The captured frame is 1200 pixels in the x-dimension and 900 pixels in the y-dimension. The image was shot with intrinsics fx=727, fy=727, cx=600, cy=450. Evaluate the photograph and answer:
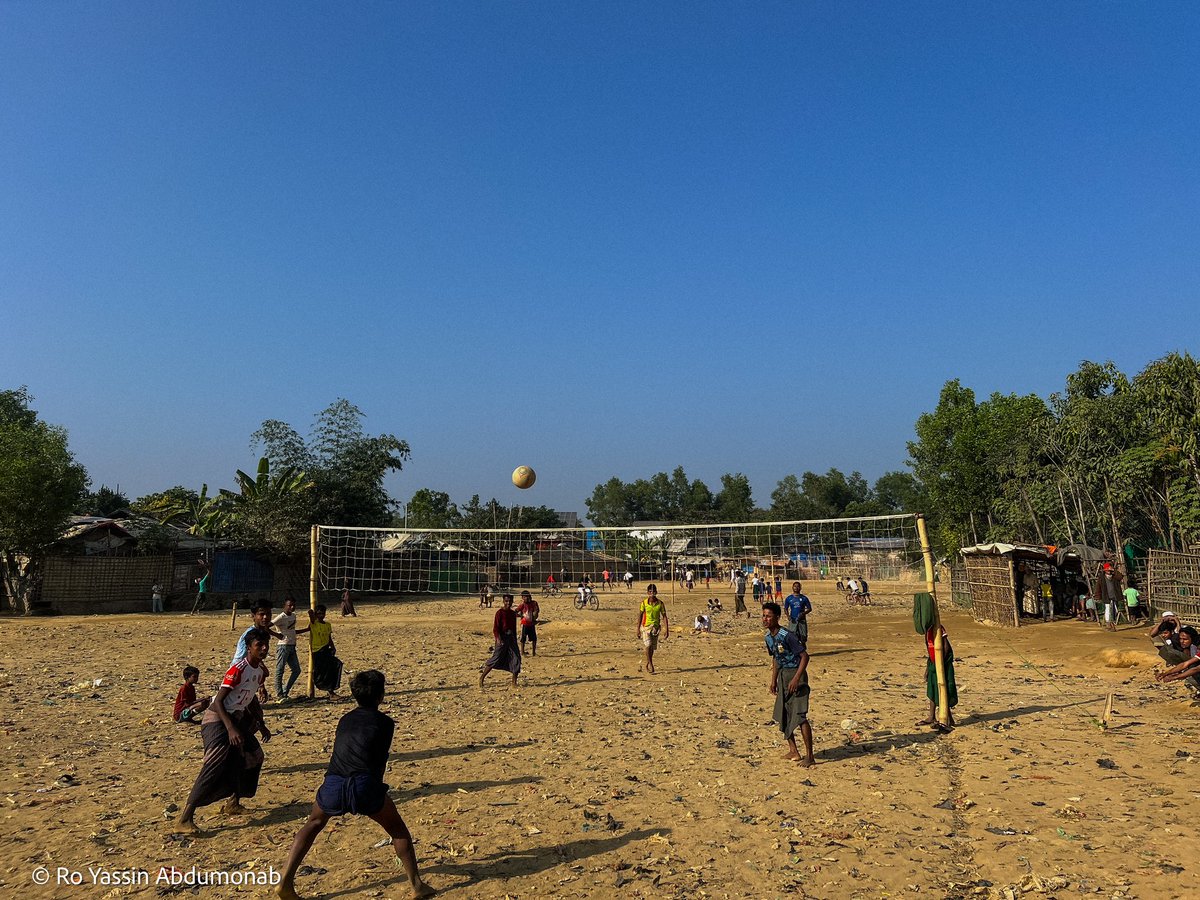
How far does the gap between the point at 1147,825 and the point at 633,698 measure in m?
7.72

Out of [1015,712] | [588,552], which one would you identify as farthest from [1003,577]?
[1015,712]

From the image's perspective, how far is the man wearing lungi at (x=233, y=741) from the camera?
6.59 metres

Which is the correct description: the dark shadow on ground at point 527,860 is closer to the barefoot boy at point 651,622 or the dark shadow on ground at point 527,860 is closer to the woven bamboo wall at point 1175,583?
the barefoot boy at point 651,622

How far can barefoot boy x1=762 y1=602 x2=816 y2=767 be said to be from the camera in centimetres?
847

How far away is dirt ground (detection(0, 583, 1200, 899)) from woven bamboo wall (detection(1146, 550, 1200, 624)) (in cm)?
670

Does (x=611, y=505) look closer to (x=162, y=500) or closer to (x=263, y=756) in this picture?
(x=162, y=500)

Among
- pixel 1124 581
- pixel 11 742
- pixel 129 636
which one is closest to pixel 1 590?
pixel 129 636

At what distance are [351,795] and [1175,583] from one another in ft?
77.9

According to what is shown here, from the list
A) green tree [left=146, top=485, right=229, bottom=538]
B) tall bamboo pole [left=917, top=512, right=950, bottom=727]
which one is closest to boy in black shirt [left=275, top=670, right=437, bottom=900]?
tall bamboo pole [left=917, top=512, right=950, bottom=727]

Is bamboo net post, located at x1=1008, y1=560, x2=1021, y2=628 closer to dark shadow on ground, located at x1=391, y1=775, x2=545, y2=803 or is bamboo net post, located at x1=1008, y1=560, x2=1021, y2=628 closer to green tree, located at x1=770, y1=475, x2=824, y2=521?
dark shadow on ground, located at x1=391, y1=775, x2=545, y2=803

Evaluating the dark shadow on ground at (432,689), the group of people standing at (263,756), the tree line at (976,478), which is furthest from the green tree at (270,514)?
the group of people standing at (263,756)

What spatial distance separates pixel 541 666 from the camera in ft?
54.4

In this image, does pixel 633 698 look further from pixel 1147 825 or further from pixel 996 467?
pixel 996 467

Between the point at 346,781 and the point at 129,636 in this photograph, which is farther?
the point at 129,636
